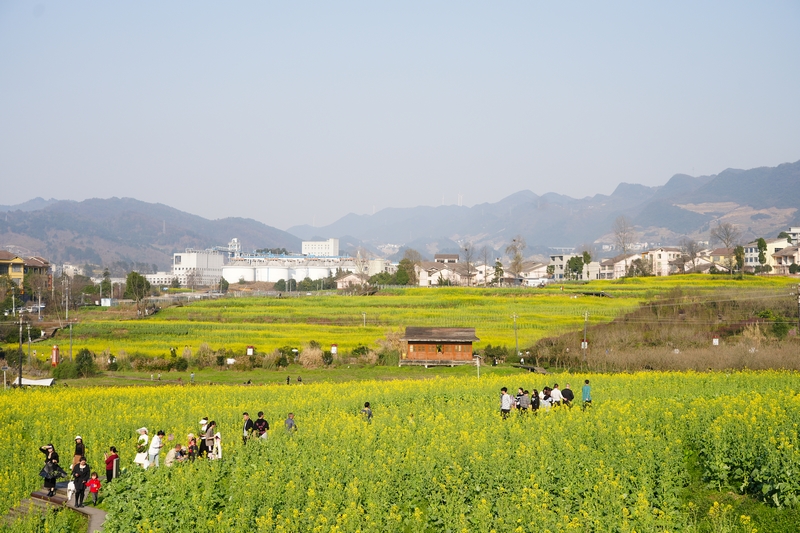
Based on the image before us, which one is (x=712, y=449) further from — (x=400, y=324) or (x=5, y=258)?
(x=5, y=258)

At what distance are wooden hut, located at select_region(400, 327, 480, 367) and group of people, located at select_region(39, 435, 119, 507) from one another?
38.2m

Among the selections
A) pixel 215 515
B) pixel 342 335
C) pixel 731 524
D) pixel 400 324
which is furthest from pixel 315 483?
pixel 400 324

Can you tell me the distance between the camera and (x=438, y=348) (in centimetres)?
5862

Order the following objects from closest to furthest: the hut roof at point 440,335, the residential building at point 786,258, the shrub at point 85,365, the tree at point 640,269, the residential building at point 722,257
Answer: the shrub at point 85,365 → the hut roof at point 440,335 → the residential building at point 786,258 → the tree at point 640,269 → the residential building at point 722,257

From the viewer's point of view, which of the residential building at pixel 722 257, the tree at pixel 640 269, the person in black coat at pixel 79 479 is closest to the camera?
the person in black coat at pixel 79 479

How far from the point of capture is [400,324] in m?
76.1

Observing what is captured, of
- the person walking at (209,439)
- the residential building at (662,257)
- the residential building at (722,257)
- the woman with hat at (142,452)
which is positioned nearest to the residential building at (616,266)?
the residential building at (662,257)

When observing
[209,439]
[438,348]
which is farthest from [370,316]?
[209,439]

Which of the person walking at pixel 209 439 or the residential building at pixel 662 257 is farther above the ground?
the residential building at pixel 662 257

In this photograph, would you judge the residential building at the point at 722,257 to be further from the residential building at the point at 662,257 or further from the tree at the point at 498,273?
the tree at the point at 498,273

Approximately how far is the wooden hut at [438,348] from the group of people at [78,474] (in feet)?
125

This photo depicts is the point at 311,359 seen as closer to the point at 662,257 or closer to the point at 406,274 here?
the point at 406,274

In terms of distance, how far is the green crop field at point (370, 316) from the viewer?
6662cm

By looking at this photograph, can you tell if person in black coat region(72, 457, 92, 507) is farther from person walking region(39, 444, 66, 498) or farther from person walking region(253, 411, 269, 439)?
person walking region(253, 411, 269, 439)
